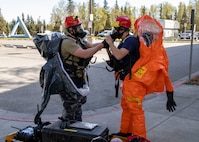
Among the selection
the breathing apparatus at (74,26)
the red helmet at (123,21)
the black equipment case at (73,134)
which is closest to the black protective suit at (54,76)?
the breathing apparatus at (74,26)

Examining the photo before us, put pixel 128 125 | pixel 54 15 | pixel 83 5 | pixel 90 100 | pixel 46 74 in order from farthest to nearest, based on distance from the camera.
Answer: pixel 83 5 < pixel 54 15 < pixel 90 100 < pixel 128 125 < pixel 46 74

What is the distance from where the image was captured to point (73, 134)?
3045 millimetres

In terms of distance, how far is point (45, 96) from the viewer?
330cm

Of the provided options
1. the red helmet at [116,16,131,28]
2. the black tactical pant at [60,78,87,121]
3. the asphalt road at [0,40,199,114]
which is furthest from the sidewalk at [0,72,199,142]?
the red helmet at [116,16,131,28]

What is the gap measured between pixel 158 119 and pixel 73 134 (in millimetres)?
2366

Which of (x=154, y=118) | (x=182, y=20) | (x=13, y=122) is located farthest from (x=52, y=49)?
(x=182, y=20)

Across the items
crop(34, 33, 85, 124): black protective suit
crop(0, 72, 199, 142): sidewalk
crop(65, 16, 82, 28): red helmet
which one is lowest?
crop(0, 72, 199, 142): sidewalk

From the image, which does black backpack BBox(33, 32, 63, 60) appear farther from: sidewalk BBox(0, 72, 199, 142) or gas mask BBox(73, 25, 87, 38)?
sidewalk BBox(0, 72, 199, 142)

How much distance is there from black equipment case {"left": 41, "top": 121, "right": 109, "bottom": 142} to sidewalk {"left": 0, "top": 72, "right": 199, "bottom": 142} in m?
1.22

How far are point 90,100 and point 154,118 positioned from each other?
2031 millimetres

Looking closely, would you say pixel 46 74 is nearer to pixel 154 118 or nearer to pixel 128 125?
pixel 128 125

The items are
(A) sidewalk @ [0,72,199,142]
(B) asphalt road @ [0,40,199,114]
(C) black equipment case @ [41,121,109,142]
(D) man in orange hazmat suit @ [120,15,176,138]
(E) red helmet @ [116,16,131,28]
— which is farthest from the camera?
(B) asphalt road @ [0,40,199,114]

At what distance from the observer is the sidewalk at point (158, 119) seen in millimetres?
4203

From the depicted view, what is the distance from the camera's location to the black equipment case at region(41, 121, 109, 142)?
299 centimetres
